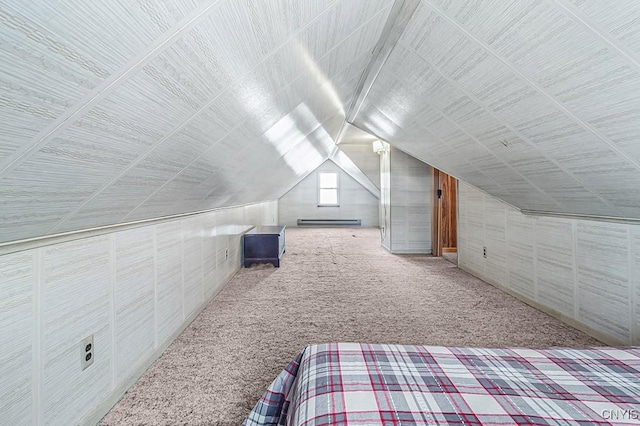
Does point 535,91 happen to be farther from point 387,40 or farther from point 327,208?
point 327,208

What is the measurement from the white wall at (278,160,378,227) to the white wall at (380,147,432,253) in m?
4.44

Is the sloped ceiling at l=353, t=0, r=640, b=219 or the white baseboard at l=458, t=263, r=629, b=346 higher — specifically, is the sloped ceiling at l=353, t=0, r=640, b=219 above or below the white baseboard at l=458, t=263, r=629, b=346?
above

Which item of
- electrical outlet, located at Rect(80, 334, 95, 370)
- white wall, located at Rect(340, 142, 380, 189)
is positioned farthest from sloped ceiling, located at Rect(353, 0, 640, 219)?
white wall, located at Rect(340, 142, 380, 189)

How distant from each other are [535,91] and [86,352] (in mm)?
2457

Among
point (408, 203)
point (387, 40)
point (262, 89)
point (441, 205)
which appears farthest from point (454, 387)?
point (441, 205)

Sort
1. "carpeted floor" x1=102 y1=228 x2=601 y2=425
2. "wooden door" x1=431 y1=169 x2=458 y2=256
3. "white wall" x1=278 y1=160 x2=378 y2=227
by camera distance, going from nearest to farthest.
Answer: "carpeted floor" x1=102 y1=228 x2=601 y2=425, "wooden door" x1=431 y1=169 x2=458 y2=256, "white wall" x1=278 y1=160 x2=378 y2=227

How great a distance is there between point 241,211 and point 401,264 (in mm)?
2583

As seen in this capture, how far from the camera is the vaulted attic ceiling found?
69cm

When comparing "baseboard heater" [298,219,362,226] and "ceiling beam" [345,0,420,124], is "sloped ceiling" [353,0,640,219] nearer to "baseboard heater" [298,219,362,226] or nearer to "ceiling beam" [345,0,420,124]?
"ceiling beam" [345,0,420,124]

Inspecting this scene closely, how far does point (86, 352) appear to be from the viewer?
132 cm

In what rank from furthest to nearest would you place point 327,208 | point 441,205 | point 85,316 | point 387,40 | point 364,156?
1. point 327,208
2. point 364,156
3. point 441,205
4. point 387,40
5. point 85,316

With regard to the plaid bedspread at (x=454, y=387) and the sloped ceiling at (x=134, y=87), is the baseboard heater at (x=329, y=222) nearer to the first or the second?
the sloped ceiling at (x=134, y=87)

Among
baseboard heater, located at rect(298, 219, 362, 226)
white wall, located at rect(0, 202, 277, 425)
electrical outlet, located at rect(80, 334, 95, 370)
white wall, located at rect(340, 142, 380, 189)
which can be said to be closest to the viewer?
white wall, located at rect(0, 202, 277, 425)

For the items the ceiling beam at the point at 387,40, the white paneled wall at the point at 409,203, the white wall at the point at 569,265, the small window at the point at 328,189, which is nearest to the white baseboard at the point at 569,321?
the white wall at the point at 569,265
